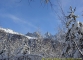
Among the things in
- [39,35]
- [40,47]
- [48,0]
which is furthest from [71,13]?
[40,47]

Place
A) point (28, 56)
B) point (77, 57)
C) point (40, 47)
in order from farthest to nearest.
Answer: point (40, 47) < point (77, 57) < point (28, 56)

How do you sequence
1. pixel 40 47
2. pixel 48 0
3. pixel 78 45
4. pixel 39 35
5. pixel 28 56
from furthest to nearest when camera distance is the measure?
pixel 40 47, pixel 39 35, pixel 78 45, pixel 28 56, pixel 48 0

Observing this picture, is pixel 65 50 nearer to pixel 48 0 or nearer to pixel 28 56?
pixel 28 56

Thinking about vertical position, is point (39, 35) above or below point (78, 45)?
above

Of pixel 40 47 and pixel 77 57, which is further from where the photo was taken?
pixel 40 47

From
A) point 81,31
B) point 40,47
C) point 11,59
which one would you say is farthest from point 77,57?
point 40,47

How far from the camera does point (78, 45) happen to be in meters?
19.3

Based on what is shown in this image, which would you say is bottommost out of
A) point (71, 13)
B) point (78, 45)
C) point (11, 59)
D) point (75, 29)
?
point (11, 59)

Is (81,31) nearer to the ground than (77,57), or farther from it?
farther from it

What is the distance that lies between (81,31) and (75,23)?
93 centimetres

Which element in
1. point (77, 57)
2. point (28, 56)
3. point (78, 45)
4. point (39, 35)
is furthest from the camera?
point (39, 35)

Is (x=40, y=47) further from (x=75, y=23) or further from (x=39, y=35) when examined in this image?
(x=75, y=23)

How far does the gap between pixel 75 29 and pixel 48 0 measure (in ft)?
39.9

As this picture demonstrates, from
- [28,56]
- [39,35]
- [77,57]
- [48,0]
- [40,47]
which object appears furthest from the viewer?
[40,47]
